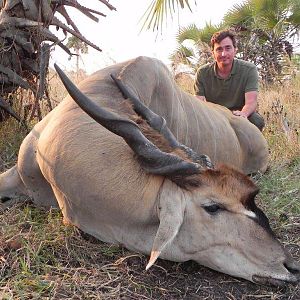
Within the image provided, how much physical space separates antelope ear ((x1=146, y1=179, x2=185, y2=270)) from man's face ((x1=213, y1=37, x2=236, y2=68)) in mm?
3604

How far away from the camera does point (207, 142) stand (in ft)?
15.2

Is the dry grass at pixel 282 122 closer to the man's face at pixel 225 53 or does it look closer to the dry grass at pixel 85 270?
the man's face at pixel 225 53

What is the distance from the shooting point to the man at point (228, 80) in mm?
5965

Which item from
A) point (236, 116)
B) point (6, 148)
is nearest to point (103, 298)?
point (6, 148)

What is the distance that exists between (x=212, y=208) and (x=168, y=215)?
0.23 metres

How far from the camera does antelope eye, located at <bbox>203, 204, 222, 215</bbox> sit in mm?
2605

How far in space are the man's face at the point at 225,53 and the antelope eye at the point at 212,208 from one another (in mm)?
3629

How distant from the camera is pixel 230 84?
6.05 m

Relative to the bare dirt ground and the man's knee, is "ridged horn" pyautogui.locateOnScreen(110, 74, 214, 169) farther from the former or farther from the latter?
the man's knee

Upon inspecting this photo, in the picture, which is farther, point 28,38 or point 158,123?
point 28,38

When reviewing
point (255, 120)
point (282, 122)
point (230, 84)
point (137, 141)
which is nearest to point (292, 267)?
point (137, 141)

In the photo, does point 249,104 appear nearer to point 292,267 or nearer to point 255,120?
point 255,120

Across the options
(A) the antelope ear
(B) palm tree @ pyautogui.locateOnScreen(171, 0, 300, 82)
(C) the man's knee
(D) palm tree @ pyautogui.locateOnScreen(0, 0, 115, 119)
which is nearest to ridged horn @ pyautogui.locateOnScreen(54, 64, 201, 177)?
(A) the antelope ear

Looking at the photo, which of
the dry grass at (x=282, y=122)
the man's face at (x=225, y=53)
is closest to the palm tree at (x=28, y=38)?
the man's face at (x=225, y=53)
